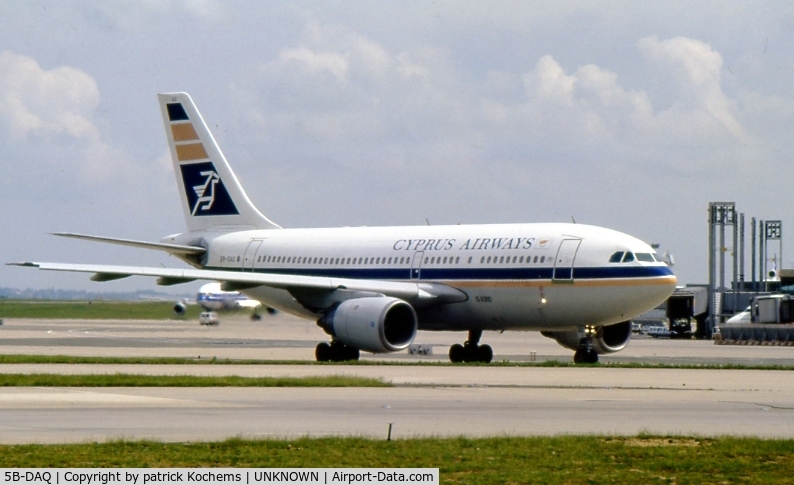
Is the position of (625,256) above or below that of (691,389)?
above

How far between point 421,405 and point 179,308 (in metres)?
35.5

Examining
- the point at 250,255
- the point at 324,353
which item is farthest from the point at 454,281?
the point at 250,255

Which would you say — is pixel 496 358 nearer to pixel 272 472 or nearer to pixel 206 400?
pixel 206 400

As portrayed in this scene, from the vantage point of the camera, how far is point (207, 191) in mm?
45625

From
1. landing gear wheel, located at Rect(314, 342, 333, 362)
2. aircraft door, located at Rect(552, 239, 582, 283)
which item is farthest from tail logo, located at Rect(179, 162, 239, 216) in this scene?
aircraft door, located at Rect(552, 239, 582, 283)

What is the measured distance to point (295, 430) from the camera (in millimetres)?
15578

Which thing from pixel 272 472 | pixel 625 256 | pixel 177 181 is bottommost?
pixel 272 472

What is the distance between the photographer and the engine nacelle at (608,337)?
36.4 m

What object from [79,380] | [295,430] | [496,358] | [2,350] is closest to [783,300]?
[496,358]

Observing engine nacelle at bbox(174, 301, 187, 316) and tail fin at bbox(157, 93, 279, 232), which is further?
engine nacelle at bbox(174, 301, 187, 316)

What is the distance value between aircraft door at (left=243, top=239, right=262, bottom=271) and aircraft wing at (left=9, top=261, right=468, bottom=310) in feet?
19.2

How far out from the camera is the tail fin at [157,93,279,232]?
45.3 meters

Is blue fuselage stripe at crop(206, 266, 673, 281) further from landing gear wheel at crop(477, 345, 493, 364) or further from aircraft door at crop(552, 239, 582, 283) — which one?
landing gear wheel at crop(477, 345, 493, 364)

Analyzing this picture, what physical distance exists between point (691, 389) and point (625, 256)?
1030 centimetres
